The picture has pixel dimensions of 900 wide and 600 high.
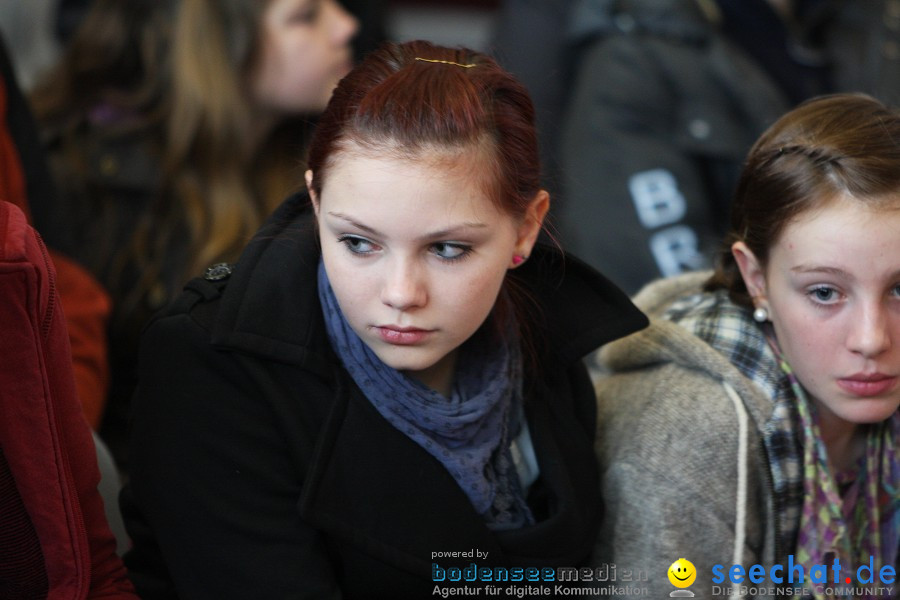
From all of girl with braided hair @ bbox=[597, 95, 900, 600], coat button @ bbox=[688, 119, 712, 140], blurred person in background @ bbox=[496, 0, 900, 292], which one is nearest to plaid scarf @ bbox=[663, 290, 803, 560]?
girl with braided hair @ bbox=[597, 95, 900, 600]

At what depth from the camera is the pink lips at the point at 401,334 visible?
3.46 feet

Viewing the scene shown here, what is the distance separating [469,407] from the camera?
1.16 meters

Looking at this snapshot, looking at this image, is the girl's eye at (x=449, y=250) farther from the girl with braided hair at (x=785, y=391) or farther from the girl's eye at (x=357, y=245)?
the girl with braided hair at (x=785, y=391)

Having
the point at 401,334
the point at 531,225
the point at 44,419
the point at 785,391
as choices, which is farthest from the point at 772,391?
the point at 44,419

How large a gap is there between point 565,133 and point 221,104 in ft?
2.38

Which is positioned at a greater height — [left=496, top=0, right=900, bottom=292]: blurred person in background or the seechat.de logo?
[left=496, top=0, right=900, bottom=292]: blurred person in background

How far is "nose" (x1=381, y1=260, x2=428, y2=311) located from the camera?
1.02 m

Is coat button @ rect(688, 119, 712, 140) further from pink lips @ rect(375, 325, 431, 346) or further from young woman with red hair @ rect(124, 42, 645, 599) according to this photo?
pink lips @ rect(375, 325, 431, 346)

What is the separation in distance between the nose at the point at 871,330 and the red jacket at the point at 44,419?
83 cm

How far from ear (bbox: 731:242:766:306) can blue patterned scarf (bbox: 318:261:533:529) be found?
0.30 m

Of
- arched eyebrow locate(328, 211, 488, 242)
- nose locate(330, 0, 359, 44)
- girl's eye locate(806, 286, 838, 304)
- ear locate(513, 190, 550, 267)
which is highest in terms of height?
nose locate(330, 0, 359, 44)

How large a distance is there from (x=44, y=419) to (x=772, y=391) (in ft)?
2.67

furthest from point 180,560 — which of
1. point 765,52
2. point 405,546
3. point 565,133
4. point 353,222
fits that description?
point 765,52

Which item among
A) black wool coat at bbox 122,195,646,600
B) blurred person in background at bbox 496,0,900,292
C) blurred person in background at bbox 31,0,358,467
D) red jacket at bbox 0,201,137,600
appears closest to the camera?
red jacket at bbox 0,201,137,600
